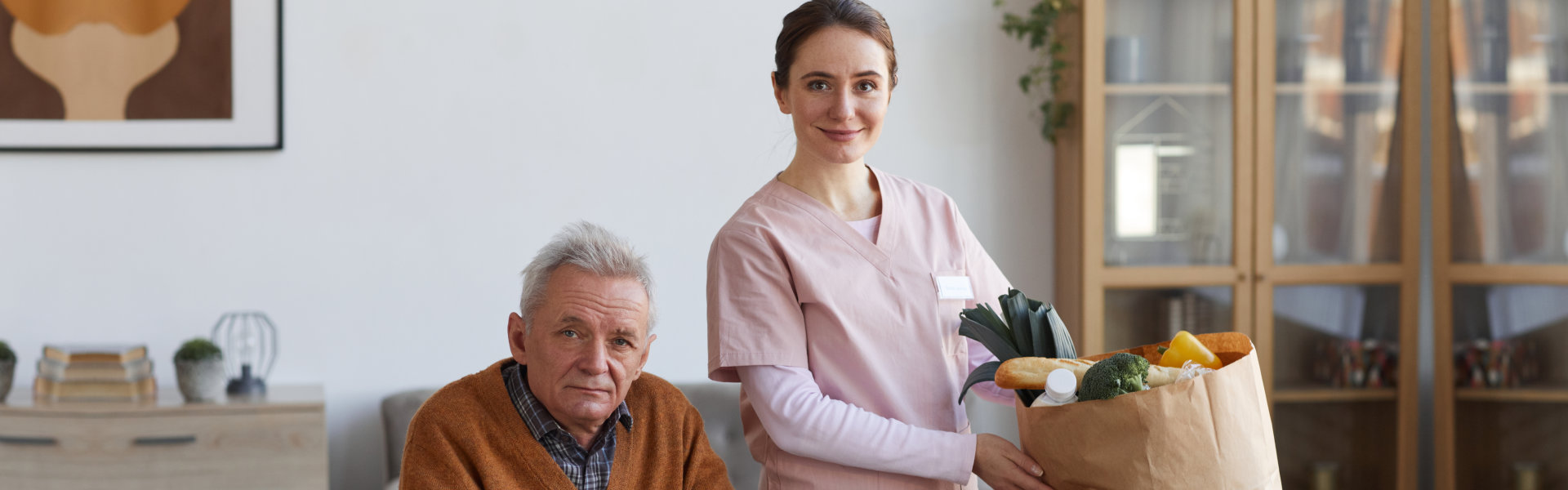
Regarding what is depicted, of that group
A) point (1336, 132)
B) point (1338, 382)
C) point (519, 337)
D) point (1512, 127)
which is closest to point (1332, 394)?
point (1338, 382)

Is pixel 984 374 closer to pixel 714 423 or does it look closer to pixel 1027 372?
pixel 1027 372

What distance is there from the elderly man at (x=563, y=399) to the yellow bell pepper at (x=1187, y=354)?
68cm

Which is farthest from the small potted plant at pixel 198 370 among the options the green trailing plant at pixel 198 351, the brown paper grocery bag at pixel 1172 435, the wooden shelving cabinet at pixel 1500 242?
the wooden shelving cabinet at pixel 1500 242

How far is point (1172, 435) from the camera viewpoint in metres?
1.19

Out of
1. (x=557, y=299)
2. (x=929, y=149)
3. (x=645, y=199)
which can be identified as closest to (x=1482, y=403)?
(x=929, y=149)

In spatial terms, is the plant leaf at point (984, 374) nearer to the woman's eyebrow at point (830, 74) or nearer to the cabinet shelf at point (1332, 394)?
the woman's eyebrow at point (830, 74)

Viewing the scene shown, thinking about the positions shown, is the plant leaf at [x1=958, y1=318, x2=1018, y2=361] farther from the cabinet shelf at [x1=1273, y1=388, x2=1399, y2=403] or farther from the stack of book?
the stack of book

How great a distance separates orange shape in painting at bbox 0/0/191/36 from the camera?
302 centimetres

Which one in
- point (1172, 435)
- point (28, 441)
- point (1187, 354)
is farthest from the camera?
point (28, 441)

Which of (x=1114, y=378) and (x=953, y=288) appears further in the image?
(x=953, y=288)

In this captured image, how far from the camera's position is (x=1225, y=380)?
1208mm

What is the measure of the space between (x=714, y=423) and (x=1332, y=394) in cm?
182

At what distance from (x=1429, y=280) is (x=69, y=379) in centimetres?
378

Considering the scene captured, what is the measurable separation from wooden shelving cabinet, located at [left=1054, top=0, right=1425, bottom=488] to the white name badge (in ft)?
5.84
